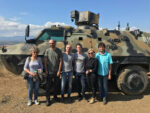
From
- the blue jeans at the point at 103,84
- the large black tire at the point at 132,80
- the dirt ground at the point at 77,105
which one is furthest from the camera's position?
the large black tire at the point at 132,80

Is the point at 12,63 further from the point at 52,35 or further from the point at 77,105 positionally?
the point at 77,105

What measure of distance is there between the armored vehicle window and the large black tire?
2.32 meters

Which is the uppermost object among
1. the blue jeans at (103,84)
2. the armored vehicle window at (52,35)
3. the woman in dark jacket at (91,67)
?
the armored vehicle window at (52,35)

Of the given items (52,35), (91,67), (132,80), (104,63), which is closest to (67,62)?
(91,67)

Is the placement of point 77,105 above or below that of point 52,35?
below

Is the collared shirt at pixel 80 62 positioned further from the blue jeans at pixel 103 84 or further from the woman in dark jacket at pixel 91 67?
the blue jeans at pixel 103 84

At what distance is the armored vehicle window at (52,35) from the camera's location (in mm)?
5627

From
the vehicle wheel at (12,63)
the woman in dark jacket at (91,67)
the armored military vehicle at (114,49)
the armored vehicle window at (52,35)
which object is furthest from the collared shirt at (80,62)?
the vehicle wheel at (12,63)

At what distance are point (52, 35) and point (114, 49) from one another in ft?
6.96

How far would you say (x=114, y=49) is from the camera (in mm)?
5574

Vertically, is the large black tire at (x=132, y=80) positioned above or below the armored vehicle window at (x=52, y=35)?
below

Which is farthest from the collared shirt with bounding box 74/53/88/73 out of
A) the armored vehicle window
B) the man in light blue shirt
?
the armored vehicle window

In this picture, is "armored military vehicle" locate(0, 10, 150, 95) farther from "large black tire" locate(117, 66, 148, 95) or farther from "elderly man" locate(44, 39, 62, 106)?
"elderly man" locate(44, 39, 62, 106)

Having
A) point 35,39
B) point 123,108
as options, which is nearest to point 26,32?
point 35,39
